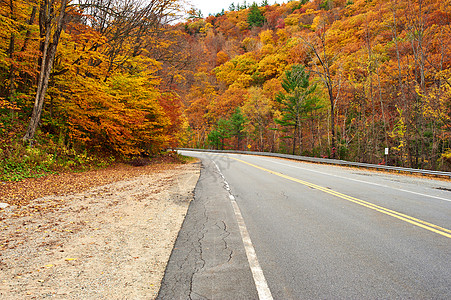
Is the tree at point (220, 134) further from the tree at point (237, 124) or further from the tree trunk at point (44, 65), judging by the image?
the tree trunk at point (44, 65)

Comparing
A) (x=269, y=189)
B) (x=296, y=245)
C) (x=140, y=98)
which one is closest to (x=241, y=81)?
(x=140, y=98)

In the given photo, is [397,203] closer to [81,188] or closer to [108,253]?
[108,253]

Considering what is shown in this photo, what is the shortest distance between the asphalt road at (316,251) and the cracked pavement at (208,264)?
0.01 metres

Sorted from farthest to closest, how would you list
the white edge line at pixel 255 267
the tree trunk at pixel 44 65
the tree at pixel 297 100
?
the tree at pixel 297 100, the tree trunk at pixel 44 65, the white edge line at pixel 255 267

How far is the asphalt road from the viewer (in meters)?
2.77

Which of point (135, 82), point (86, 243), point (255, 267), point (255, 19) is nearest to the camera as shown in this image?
point (255, 267)

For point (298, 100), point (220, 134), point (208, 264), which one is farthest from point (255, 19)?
point (208, 264)

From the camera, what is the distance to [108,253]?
3762 mm

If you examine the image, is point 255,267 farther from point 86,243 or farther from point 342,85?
point 342,85

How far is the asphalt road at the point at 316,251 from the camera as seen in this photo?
2766 millimetres

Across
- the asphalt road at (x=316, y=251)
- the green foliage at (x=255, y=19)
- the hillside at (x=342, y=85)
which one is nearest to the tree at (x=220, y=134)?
the hillside at (x=342, y=85)

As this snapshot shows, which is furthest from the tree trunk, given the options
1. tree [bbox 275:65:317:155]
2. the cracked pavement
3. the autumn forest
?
tree [bbox 275:65:317:155]

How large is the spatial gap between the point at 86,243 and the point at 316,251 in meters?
3.57

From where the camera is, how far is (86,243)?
164 inches
